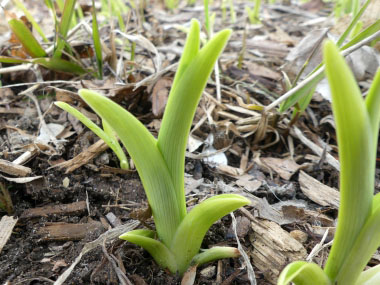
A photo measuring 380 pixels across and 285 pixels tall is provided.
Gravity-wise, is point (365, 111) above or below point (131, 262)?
above

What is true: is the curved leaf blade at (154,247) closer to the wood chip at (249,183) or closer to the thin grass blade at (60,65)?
the wood chip at (249,183)

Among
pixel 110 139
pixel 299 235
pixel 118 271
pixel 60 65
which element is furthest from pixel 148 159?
pixel 60 65

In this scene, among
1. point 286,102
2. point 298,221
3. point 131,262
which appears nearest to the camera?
point 131,262

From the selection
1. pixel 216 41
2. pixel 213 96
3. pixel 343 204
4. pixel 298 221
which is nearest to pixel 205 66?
pixel 216 41

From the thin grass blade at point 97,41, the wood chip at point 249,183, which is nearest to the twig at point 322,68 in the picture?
the wood chip at point 249,183

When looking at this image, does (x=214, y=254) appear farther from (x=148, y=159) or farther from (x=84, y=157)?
(x=84, y=157)

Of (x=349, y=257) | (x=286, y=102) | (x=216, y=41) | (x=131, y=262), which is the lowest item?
(x=131, y=262)

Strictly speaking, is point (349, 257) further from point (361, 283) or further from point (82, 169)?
point (82, 169)
